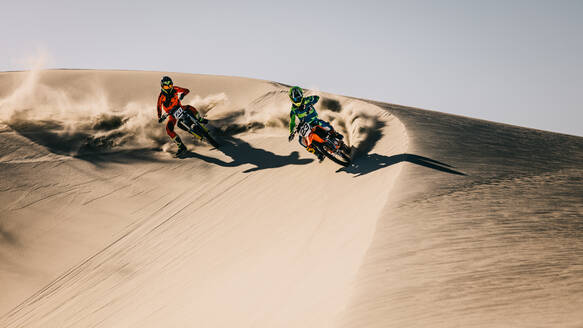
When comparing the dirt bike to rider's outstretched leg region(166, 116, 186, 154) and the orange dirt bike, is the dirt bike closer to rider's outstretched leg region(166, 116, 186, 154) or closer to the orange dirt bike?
rider's outstretched leg region(166, 116, 186, 154)

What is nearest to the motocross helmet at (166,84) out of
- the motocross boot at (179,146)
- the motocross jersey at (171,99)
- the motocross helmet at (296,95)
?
the motocross jersey at (171,99)

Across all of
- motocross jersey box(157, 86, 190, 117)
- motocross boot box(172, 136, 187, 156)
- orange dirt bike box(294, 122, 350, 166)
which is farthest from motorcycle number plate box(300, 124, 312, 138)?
motocross boot box(172, 136, 187, 156)

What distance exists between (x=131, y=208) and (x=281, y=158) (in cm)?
364

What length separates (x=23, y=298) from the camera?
7.33 meters

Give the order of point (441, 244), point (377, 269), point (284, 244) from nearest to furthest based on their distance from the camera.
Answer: point (377, 269), point (441, 244), point (284, 244)

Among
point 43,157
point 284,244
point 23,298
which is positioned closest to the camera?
point 284,244

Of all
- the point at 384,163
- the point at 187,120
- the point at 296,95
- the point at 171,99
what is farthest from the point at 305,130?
the point at 171,99

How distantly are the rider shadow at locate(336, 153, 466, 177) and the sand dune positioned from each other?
0.15 feet

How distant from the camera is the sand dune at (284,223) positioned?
4.28 meters

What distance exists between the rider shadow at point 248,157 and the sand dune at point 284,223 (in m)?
0.06

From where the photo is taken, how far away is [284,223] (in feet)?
24.0

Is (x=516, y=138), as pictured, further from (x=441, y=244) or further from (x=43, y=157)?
(x=43, y=157)

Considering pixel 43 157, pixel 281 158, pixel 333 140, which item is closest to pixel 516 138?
pixel 333 140

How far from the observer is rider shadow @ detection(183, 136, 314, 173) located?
10.1 meters
